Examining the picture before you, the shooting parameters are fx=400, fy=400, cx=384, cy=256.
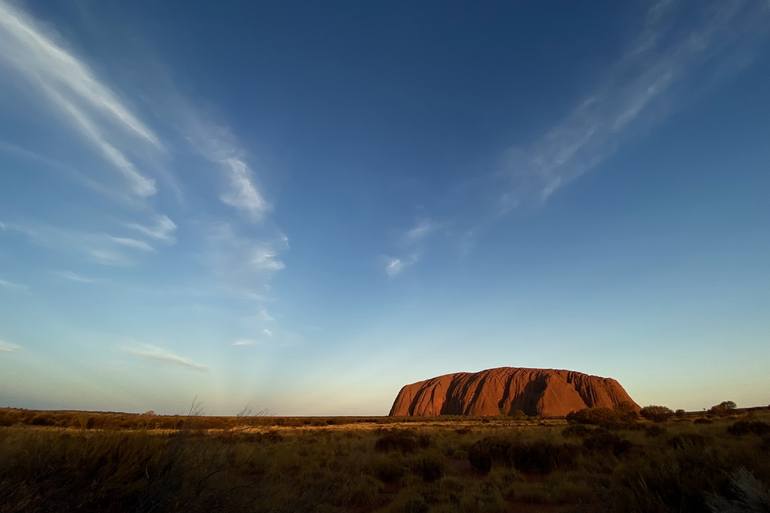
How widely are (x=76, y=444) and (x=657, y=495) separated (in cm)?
781

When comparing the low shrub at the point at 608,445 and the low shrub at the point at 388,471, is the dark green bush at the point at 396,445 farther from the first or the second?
the low shrub at the point at 608,445

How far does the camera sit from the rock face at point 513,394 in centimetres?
9069

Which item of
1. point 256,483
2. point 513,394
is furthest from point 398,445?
point 513,394

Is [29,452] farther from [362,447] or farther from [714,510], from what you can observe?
[362,447]

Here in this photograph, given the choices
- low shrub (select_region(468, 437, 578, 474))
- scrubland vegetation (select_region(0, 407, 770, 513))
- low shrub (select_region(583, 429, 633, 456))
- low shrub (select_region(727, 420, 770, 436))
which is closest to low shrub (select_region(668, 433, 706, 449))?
low shrub (select_region(583, 429, 633, 456))

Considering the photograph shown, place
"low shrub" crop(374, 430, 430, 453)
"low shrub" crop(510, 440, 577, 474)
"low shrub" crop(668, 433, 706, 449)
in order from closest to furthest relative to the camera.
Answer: "low shrub" crop(668, 433, 706, 449)
"low shrub" crop(510, 440, 577, 474)
"low shrub" crop(374, 430, 430, 453)

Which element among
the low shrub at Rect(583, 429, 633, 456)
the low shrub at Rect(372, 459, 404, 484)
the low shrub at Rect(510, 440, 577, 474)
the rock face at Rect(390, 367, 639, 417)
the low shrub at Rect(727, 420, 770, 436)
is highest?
the rock face at Rect(390, 367, 639, 417)

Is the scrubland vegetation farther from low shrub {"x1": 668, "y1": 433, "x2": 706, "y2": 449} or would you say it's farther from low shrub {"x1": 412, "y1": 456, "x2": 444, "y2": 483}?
low shrub {"x1": 668, "y1": 433, "x2": 706, "y2": 449}

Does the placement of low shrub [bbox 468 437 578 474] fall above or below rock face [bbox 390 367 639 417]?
below

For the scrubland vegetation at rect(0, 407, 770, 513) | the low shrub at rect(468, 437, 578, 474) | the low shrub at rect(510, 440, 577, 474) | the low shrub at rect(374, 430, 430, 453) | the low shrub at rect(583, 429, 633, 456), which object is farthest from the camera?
the low shrub at rect(374, 430, 430, 453)

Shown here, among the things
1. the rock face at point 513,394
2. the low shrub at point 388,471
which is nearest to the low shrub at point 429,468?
the low shrub at point 388,471

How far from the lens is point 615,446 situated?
14.4 m

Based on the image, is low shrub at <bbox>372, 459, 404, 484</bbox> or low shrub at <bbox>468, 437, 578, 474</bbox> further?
low shrub at <bbox>468, 437, 578, 474</bbox>

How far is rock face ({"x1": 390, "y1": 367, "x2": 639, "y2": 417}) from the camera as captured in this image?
9069 centimetres
